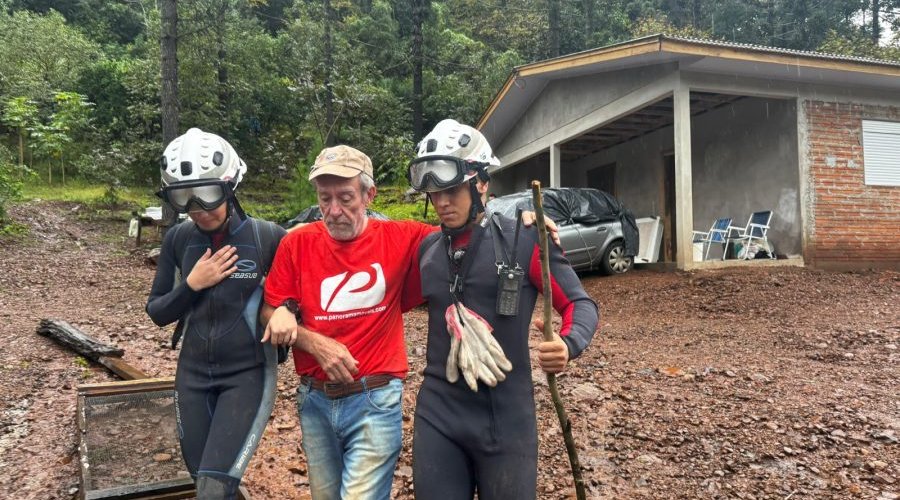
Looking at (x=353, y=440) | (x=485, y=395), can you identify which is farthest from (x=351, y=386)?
(x=485, y=395)

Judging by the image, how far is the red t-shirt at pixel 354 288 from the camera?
2523 mm

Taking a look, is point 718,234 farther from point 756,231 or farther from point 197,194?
point 197,194

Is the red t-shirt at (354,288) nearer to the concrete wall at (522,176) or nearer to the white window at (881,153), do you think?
the white window at (881,153)

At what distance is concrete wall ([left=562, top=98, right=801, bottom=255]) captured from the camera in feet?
39.5

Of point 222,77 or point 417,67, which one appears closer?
point 222,77

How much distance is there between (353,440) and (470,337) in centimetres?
64

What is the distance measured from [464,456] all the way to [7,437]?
4410mm

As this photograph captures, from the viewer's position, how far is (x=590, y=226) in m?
11.9

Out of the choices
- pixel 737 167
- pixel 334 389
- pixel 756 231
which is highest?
pixel 737 167

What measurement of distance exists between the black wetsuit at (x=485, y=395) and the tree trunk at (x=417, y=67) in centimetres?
2541

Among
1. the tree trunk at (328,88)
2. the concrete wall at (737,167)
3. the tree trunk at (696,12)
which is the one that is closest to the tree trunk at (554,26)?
the tree trunk at (328,88)

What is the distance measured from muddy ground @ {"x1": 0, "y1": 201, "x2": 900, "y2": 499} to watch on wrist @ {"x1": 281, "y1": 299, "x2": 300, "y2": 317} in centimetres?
230

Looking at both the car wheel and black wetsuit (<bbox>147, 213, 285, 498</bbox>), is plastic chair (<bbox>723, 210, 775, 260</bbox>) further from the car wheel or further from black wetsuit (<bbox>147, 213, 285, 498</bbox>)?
black wetsuit (<bbox>147, 213, 285, 498</bbox>)

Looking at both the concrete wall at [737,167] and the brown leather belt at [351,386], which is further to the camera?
the concrete wall at [737,167]
